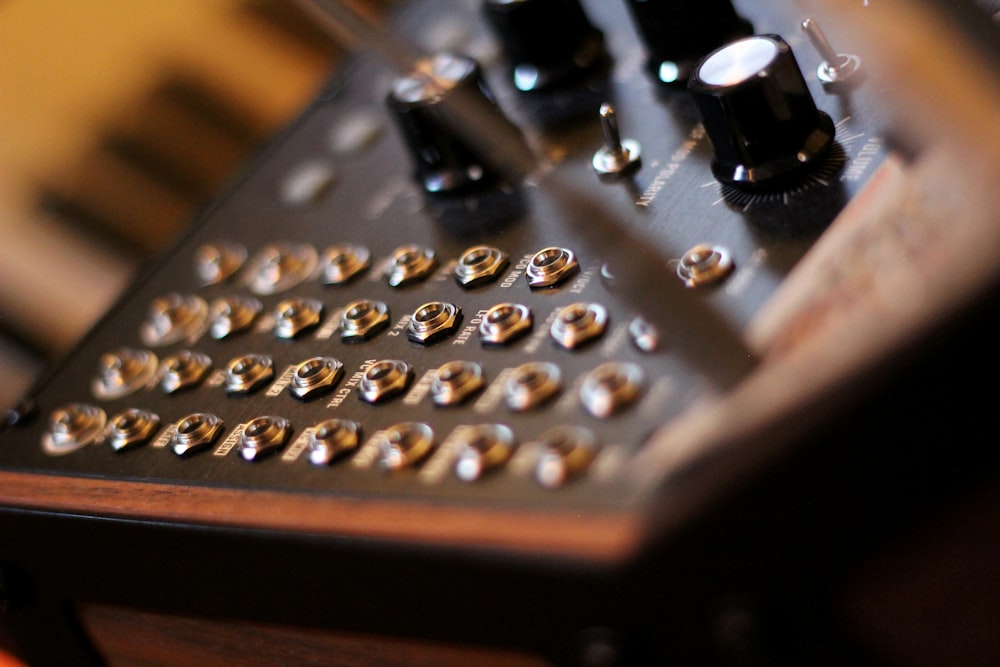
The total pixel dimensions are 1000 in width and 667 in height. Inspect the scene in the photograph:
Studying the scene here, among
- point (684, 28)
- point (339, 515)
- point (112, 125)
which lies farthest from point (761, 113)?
point (112, 125)

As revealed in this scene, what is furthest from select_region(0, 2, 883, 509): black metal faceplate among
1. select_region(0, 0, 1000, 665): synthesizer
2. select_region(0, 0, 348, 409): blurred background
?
select_region(0, 0, 348, 409): blurred background

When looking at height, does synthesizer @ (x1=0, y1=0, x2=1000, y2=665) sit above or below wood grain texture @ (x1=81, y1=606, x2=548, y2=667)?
above

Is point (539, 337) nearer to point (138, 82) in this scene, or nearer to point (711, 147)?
point (711, 147)

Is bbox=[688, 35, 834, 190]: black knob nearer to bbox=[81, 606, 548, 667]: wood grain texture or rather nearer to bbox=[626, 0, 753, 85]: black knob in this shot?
bbox=[626, 0, 753, 85]: black knob

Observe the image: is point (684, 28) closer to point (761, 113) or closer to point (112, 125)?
point (761, 113)

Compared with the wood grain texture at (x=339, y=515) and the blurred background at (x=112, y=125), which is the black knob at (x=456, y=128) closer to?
the wood grain texture at (x=339, y=515)

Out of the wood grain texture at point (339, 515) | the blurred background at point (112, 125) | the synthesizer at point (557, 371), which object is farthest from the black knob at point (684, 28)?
the blurred background at point (112, 125)
